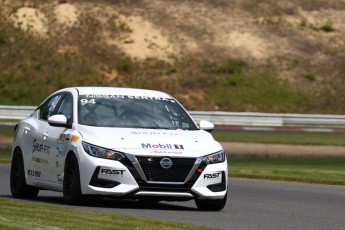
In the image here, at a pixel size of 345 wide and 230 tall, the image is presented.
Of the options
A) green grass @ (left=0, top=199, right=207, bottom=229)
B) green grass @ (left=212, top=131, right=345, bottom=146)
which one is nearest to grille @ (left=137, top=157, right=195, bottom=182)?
green grass @ (left=0, top=199, right=207, bottom=229)

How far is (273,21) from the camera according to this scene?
206 feet

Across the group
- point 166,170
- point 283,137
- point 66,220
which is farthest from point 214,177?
point 283,137

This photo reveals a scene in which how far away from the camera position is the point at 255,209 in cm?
1390

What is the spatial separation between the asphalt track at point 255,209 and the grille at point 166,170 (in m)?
0.39

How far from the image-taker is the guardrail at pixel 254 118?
46.8 m

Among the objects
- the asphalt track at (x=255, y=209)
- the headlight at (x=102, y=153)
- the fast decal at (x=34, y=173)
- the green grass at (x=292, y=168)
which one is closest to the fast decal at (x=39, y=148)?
the fast decal at (x=34, y=173)

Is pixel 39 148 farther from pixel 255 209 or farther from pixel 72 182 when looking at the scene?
pixel 255 209

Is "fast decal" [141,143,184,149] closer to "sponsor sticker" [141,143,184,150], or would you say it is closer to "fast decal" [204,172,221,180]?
"sponsor sticker" [141,143,184,150]

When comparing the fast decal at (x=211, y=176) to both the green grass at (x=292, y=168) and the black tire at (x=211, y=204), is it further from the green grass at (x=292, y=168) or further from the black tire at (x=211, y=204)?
the green grass at (x=292, y=168)

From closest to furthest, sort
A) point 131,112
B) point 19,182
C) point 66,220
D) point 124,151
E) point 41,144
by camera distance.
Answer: point 66,220, point 124,151, point 131,112, point 41,144, point 19,182

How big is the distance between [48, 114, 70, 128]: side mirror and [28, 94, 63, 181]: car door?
46 centimetres

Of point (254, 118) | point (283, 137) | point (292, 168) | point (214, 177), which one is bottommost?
point (254, 118)

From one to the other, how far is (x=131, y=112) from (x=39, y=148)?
131 centimetres

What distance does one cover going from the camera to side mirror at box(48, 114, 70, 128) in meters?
13.5
